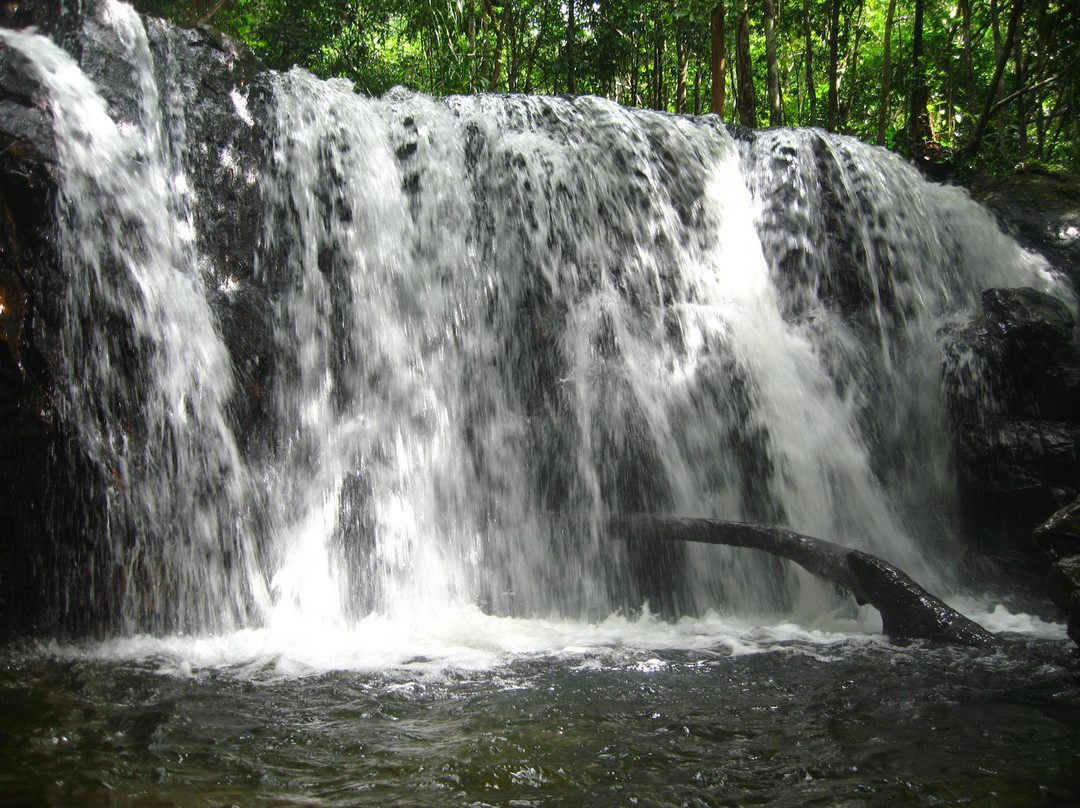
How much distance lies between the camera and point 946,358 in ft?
22.5

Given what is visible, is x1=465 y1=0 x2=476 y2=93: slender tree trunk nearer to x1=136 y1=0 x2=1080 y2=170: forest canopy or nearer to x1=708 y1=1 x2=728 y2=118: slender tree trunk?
x1=136 y1=0 x2=1080 y2=170: forest canopy

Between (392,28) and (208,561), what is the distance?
11.9 meters

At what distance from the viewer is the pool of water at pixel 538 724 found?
2318 millimetres

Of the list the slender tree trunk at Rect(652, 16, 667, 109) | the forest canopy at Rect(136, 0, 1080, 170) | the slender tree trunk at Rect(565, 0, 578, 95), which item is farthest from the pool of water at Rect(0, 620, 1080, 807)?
the slender tree trunk at Rect(565, 0, 578, 95)

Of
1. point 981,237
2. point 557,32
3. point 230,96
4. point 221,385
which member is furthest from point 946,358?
point 557,32

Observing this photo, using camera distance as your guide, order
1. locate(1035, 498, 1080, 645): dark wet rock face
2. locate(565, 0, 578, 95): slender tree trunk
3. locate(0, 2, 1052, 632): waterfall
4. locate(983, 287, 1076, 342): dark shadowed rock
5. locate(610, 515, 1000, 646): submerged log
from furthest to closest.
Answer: locate(565, 0, 578, 95): slender tree trunk, locate(983, 287, 1076, 342): dark shadowed rock, locate(0, 2, 1052, 632): waterfall, locate(610, 515, 1000, 646): submerged log, locate(1035, 498, 1080, 645): dark wet rock face

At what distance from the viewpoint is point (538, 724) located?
2908 mm

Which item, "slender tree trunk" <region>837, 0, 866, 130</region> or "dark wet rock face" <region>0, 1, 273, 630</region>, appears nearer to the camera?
"dark wet rock face" <region>0, 1, 273, 630</region>

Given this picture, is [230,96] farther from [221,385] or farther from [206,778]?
[206,778]

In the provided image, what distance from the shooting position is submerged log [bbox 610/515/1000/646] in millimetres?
4117

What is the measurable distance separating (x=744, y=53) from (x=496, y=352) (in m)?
7.67

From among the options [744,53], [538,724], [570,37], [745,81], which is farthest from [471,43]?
[538,724]

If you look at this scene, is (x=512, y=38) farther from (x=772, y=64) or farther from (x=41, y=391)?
(x=41, y=391)

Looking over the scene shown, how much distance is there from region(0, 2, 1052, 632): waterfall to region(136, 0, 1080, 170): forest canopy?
345cm
